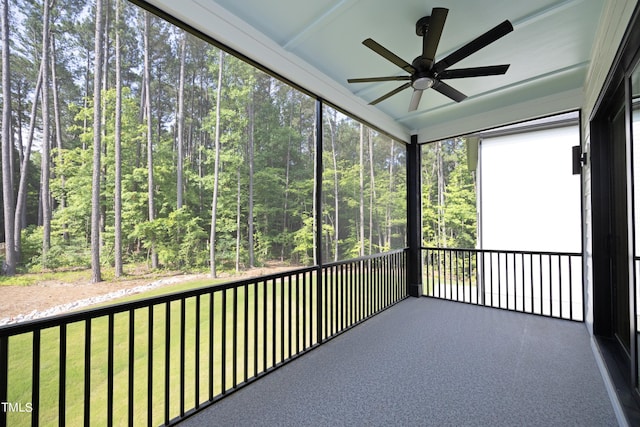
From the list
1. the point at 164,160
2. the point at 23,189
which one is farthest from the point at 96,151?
the point at 164,160

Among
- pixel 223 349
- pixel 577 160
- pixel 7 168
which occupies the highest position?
pixel 577 160

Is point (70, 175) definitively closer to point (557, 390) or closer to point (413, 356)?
point (413, 356)

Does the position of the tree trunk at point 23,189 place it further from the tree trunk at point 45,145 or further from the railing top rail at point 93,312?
the railing top rail at point 93,312

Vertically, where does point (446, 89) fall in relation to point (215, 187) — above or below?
above

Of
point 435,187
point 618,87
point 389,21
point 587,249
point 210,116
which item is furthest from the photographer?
point 435,187

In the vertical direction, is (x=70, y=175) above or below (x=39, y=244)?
above

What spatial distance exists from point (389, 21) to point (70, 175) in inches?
127

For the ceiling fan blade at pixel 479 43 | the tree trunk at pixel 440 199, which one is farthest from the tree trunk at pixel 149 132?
the tree trunk at pixel 440 199

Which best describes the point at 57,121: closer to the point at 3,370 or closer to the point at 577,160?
the point at 3,370

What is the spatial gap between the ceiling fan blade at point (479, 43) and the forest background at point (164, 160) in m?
1.41

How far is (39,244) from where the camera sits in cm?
227

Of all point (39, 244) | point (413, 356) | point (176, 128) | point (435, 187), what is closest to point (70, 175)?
point (39, 244)

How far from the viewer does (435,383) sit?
214 cm

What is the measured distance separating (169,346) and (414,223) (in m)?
3.89
